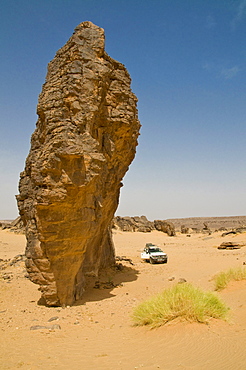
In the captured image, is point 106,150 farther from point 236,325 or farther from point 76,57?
point 236,325

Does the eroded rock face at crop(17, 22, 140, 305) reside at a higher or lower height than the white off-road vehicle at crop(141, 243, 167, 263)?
higher

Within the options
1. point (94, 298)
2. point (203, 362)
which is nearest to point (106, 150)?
point (94, 298)

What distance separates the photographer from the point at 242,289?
10609mm

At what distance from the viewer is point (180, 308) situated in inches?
264

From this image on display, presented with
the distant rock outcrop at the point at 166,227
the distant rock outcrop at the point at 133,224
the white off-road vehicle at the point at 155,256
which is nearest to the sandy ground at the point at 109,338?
the white off-road vehicle at the point at 155,256

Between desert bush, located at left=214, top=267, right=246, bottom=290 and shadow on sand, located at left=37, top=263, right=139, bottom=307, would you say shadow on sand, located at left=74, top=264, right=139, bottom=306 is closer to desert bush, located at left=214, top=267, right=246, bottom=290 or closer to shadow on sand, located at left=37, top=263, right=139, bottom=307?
shadow on sand, located at left=37, top=263, right=139, bottom=307

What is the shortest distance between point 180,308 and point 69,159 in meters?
6.00

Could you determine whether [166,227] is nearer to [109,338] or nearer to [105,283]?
[105,283]

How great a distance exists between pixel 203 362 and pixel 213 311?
2.35 meters

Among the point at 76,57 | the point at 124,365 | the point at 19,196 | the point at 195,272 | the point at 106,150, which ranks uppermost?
the point at 76,57

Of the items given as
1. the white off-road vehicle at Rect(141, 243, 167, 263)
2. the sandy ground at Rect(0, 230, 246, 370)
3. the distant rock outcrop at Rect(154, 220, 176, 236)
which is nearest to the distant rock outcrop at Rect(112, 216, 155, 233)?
the distant rock outcrop at Rect(154, 220, 176, 236)

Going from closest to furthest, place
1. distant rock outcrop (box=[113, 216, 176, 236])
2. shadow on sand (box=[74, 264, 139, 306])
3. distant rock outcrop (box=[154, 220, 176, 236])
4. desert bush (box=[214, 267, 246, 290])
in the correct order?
1. desert bush (box=[214, 267, 246, 290])
2. shadow on sand (box=[74, 264, 139, 306])
3. distant rock outcrop (box=[154, 220, 176, 236])
4. distant rock outcrop (box=[113, 216, 176, 236])

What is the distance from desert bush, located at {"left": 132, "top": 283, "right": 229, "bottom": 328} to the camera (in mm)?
6531

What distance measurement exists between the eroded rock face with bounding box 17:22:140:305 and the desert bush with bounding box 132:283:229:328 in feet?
12.7
